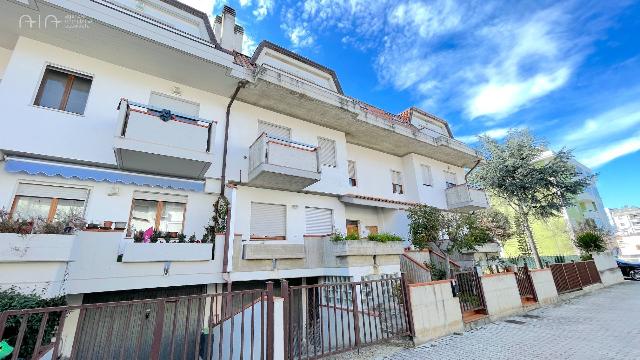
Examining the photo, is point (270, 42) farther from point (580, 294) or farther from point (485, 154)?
point (580, 294)

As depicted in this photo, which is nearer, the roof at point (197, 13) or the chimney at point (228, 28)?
the roof at point (197, 13)

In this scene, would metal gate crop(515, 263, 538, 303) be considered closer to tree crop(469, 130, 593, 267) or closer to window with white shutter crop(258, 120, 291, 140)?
tree crop(469, 130, 593, 267)

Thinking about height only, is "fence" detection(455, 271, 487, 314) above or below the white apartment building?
below

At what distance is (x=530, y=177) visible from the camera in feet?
72.2

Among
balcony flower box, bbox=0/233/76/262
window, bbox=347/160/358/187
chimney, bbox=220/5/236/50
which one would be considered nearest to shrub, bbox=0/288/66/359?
balcony flower box, bbox=0/233/76/262

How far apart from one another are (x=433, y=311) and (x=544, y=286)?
8.81 metres

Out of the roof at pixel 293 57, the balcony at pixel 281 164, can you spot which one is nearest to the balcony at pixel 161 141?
the balcony at pixel 281 164

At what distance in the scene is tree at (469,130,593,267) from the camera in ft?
71.3

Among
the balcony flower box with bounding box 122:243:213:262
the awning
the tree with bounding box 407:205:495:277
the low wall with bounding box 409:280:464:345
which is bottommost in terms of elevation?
the low wall with bounding box 409:280:464:345

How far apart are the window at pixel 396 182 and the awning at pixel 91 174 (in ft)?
44.7

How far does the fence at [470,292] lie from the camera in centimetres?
1032

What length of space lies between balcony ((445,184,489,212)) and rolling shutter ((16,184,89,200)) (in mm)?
21712

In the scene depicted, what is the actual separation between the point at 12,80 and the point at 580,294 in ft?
91.2

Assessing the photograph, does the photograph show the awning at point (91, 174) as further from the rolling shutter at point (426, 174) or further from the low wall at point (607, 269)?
the low wall at point (607, 269)
